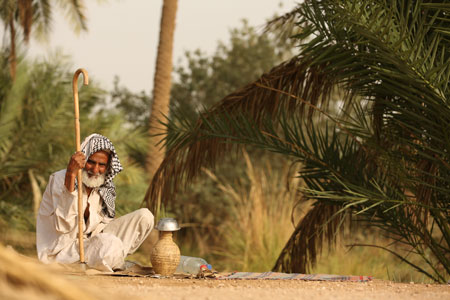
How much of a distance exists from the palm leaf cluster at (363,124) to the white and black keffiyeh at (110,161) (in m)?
1.00

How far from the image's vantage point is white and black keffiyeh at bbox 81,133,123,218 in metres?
4.48

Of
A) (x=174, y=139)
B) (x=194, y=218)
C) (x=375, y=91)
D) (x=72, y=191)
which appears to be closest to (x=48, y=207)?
(x=72, y=191)

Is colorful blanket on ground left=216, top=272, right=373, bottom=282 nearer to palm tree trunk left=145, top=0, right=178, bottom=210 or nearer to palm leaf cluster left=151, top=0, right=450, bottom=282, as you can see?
palm leaf cluster left=151, top=0, right=450, bottom=282

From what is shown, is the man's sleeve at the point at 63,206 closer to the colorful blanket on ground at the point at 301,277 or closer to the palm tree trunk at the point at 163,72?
the colorful blanket on ground at the point at 301,277

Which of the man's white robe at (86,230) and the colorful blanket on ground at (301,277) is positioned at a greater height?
the man's white robe at (86,230)

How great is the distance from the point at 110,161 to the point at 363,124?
2.08m

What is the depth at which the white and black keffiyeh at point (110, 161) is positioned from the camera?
176 inches

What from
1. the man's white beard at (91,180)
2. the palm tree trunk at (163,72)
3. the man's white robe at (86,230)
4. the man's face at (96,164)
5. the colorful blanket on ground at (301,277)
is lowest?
the colorful blanket on ground at (301,277)

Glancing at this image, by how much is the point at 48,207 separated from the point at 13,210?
4.90 metres

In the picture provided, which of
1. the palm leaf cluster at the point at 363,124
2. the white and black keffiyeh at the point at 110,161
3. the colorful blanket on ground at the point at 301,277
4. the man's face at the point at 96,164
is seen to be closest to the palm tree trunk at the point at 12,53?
the palm leaf cluster at the point at 363,124

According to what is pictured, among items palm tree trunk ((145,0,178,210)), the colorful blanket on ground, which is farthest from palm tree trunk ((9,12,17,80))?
the colorful blanket on ground

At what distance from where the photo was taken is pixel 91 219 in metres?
4.60

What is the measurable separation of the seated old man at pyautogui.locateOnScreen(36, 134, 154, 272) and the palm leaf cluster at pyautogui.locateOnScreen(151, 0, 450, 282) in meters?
1.07

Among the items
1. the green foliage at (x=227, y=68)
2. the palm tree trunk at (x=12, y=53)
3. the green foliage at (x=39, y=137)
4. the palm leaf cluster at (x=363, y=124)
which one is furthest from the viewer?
the green foliage at (x=227, y=68)
